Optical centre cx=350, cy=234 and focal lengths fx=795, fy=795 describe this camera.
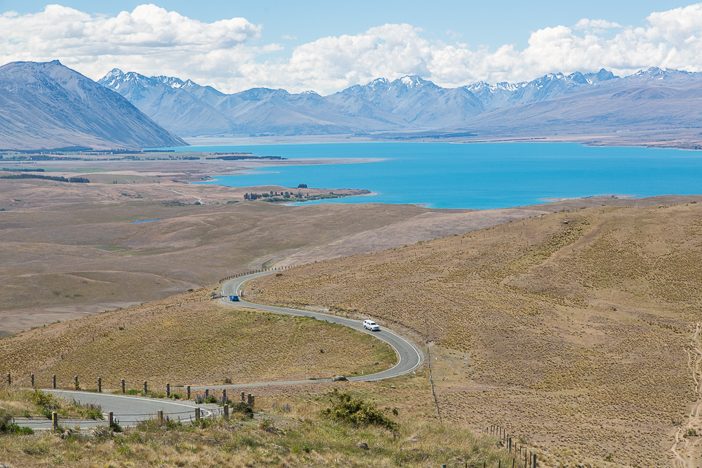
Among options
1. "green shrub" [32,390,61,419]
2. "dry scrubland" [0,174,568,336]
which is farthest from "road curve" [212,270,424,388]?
"dry scrubland" [0,174,568,336]

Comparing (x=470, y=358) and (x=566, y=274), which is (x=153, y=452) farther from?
(x=566, y=274)

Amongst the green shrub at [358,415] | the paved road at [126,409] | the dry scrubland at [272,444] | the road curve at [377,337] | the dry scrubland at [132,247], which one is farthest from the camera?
the dry scrubland at [132,247]

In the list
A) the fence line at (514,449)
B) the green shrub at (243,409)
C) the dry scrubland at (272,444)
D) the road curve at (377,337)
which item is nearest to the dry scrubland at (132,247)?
the road curve at (377,337)

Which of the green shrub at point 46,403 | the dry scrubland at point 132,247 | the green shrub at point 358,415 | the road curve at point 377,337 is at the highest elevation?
the green shrub at point 46,403

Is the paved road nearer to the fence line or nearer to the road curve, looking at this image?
the road curve

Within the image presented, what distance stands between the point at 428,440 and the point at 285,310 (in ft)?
111

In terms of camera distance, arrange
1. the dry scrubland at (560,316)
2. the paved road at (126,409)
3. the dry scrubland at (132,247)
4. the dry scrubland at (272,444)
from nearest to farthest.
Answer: the dry scrubland at (272,444) < the paved road at (126,409) < the dry scrubland at (560,316) < the dry scrubland at (132,247)

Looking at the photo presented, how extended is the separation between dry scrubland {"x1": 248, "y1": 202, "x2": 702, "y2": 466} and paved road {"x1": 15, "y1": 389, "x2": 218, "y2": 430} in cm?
1201

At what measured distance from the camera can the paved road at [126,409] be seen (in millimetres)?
25516

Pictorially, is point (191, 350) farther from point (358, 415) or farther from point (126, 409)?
point (358, 415)

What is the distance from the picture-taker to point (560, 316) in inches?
2287

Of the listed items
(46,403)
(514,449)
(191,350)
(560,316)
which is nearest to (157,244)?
(191,350)

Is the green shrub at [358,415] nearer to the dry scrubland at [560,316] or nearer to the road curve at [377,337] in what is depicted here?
the dry scrubland at [560,316]

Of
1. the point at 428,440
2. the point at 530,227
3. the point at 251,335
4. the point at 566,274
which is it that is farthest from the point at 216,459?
the point at 530,227
